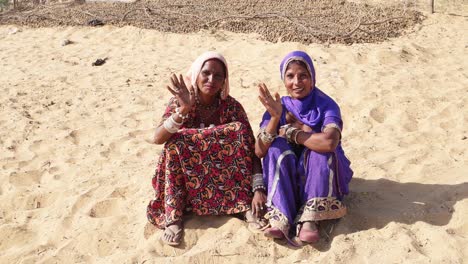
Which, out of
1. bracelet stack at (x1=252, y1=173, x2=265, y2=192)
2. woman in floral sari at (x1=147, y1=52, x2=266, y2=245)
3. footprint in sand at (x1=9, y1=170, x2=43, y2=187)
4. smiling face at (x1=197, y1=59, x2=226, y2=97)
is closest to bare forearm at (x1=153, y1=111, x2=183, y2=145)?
woman in floral sari at (x1=147, y1=52, x2=266, y2=245)

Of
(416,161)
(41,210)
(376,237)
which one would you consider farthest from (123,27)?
(376,237)

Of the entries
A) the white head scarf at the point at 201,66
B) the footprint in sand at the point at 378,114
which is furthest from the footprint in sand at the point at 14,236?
the footprint in sand at the point at 378,114

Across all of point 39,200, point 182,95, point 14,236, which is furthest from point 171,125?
point 39,200

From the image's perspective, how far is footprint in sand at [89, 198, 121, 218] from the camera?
350cm

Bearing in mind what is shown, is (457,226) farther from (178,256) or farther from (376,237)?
(178,256)

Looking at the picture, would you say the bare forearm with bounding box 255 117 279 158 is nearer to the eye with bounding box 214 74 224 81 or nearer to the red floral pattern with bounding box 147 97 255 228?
the red floral pattern with bounding box 147 97 255 228

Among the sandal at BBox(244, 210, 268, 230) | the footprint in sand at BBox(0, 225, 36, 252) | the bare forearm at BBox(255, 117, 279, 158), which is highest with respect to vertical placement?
the bare forearm at BBox(255, 117, 279, 158)

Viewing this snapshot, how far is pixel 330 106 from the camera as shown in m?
3.02

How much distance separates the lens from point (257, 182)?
3113mm

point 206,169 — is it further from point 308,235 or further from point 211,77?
point 308,235

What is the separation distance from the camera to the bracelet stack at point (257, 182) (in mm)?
3104

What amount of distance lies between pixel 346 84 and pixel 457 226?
279cm

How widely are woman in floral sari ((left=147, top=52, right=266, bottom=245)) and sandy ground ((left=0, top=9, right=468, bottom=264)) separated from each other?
119 millimetres

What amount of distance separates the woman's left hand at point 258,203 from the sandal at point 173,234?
0.46 meters
